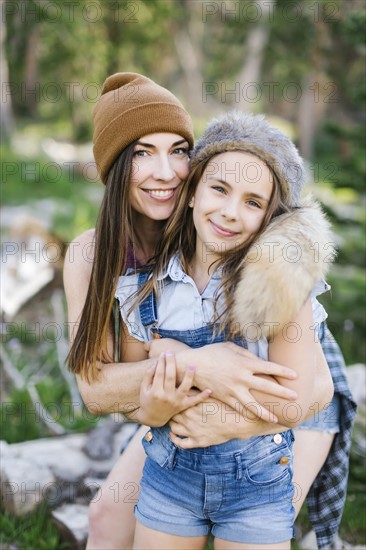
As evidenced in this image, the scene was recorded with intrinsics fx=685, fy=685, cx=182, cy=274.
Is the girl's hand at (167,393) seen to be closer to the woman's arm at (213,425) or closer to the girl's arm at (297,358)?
the woman's arm at (213,425)

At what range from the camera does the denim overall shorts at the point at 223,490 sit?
2.15 metres

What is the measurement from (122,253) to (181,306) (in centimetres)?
36

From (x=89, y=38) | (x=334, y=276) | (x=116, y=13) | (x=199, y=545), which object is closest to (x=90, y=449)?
(x=199, y=545)

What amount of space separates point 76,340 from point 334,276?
3.06m

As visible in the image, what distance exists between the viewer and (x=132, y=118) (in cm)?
262

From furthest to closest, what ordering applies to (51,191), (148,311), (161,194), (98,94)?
1. (98,94)
2. (51,191)
3. (161,194)
4. (148,311)

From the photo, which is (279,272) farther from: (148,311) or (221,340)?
(148,311)

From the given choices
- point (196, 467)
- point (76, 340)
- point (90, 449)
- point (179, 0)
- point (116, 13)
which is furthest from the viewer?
point (179, 0)

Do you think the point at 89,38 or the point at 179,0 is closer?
the point at 89,38

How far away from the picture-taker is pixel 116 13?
599 inches

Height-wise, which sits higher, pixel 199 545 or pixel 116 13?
pixel 116 13

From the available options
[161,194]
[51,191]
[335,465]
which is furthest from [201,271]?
[51,191]

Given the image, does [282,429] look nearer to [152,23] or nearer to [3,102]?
[3,102]

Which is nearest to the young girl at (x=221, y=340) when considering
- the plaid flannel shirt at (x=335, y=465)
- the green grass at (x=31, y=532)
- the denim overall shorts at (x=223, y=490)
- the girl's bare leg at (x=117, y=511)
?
the denim overall shorts at (x=223, y=490)
